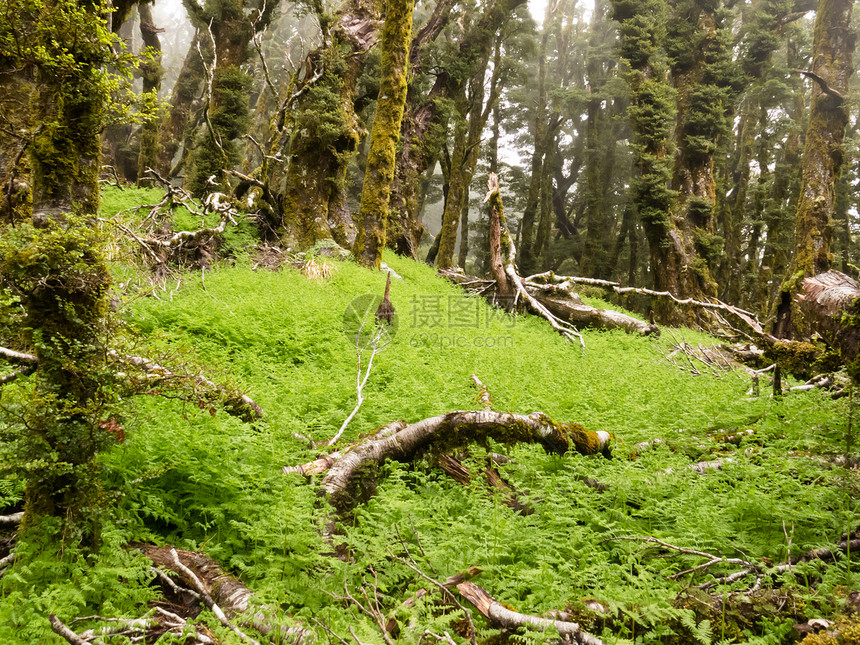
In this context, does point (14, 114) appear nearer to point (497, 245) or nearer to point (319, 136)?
point (319, 136)

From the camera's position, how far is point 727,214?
932 inches

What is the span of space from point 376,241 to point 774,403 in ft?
31.4

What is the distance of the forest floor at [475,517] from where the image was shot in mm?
2256

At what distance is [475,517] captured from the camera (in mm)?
3316

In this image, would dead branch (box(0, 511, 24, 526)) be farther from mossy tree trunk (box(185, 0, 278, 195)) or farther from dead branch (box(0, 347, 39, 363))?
mossy tree trunk (box(185, 0, 278, 195))

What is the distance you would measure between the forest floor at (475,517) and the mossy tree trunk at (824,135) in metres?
Answer: 7.45

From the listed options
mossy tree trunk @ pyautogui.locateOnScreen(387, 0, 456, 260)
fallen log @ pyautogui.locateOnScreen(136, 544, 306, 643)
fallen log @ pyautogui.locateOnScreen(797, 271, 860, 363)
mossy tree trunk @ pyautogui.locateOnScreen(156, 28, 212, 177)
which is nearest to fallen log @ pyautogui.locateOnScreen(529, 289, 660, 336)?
mossy tree trunk @ pyautogui.locateOnScreen(387, 0, 456, 260)

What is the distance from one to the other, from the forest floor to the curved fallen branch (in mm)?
141

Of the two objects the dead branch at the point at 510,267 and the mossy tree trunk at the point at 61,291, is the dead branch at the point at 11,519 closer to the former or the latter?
the mossy tree trunk at the point at 61,291

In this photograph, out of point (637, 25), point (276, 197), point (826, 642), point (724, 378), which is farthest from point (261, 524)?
point (637, 25)

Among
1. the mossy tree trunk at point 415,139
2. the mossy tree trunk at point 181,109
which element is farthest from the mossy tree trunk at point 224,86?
the mossy tree trunk at point 415,139

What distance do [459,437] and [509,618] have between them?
6.94ft

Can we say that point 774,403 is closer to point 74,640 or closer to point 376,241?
point 74,640

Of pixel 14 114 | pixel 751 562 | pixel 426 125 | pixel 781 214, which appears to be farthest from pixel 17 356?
pixel 781 214
